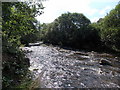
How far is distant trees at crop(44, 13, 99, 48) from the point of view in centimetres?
3422

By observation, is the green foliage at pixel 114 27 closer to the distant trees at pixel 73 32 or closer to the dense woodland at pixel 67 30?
the dense woodland at pixel 67 30

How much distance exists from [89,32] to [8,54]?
2879 centimetres

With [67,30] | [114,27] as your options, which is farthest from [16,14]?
[67,30]

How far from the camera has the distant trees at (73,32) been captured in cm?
3422

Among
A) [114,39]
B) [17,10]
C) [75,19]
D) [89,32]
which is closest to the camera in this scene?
[17,10]

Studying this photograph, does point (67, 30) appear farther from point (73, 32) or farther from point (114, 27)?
point (114, 27)

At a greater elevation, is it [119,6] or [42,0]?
[119,6]

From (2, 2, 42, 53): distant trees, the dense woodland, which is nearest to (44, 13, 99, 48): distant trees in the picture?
the dense woodland

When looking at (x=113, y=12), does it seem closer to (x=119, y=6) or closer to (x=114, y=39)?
(x=119, y=6)

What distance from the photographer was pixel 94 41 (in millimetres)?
34375

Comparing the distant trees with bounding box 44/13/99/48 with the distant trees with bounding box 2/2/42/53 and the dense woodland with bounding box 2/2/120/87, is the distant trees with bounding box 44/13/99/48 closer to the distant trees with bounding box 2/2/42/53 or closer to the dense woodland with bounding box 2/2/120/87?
the dense woodland with bounding box 2/2/120/87

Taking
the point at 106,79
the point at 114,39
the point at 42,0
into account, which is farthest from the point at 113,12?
the point at 42,0

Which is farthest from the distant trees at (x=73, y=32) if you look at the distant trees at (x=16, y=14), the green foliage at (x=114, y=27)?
the distant trees at (x=16, y=14)

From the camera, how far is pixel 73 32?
35.8 metres
